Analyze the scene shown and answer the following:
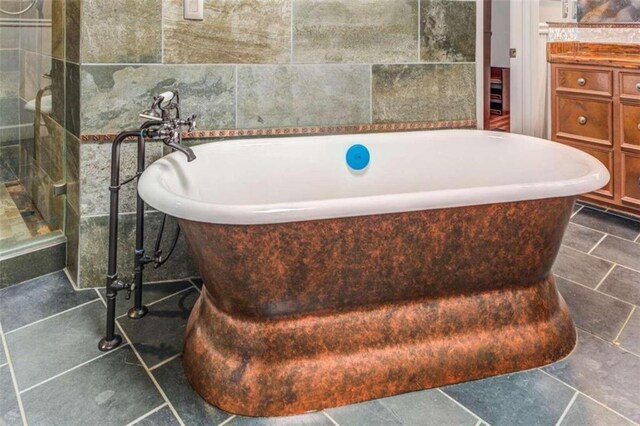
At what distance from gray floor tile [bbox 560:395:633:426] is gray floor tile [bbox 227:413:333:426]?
2.22 feet

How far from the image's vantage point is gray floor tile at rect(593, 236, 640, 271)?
2418 millimetres

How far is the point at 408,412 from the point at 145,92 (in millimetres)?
1607

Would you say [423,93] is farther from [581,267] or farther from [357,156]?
[581,267]

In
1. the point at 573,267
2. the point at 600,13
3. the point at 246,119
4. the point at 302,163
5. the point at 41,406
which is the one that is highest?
the point at 600,13

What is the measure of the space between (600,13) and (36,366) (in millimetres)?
4000

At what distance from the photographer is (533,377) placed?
1.52m

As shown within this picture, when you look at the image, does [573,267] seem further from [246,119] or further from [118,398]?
[118,398]

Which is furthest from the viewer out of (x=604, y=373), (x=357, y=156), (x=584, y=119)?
(x=584, y=119)

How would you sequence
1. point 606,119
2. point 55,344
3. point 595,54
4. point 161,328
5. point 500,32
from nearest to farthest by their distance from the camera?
point 55,344 → point 161,328 → point 606,119 → point 595,54 → point 500,32

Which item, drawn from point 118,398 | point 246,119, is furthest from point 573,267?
point 118,398

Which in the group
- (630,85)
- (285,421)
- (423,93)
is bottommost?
(285,421)

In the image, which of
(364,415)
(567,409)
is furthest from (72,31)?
(567,409)

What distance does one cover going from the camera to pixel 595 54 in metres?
3.37

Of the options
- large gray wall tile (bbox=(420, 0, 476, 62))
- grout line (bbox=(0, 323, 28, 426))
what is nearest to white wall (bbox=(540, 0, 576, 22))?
large gray wall tile (bbox=(420, 0, 476, 62))
